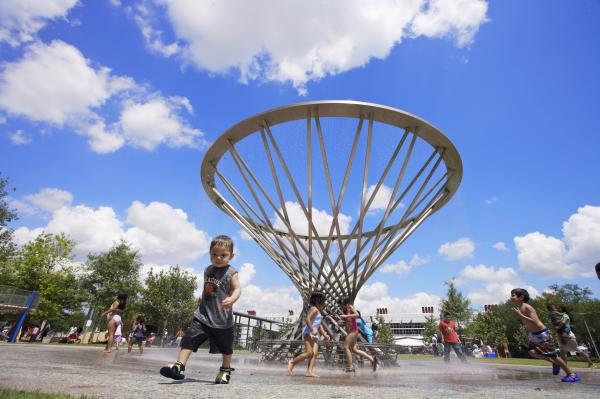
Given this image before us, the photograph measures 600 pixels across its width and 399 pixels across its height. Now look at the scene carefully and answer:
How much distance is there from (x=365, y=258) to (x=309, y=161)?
428cm

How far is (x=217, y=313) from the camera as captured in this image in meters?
4.30

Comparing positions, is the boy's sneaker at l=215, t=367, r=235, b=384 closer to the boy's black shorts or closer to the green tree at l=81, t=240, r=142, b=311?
the boy's black shorts

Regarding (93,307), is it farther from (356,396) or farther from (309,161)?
(356,396)

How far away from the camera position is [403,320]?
103 metres

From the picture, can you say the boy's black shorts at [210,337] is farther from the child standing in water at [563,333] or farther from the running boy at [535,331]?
the child standing in water at [563,333]

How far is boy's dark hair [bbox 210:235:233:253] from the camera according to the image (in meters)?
4.58

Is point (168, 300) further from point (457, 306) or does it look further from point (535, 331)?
point (535, 331)

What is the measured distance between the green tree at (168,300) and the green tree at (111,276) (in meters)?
2.15

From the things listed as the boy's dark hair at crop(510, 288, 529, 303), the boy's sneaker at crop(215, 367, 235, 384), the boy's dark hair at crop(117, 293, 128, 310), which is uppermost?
the boy's dark hair at crop(117, 293, 128, 310)

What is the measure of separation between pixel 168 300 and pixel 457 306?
36.3 meters

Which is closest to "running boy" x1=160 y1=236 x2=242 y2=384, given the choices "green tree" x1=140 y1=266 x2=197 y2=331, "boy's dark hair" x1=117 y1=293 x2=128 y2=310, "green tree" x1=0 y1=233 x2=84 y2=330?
"boy's dark hair" x1=117 y1=293 x2=128 y2=310

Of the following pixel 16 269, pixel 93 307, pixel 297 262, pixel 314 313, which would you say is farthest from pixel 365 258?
pixel 93 307

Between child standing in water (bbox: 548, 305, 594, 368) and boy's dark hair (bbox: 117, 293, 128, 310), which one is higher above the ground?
boy's dark hair (bbox: 117, 293, 128, 310)

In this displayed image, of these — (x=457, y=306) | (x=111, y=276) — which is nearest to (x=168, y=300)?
(x=111, y=276)
